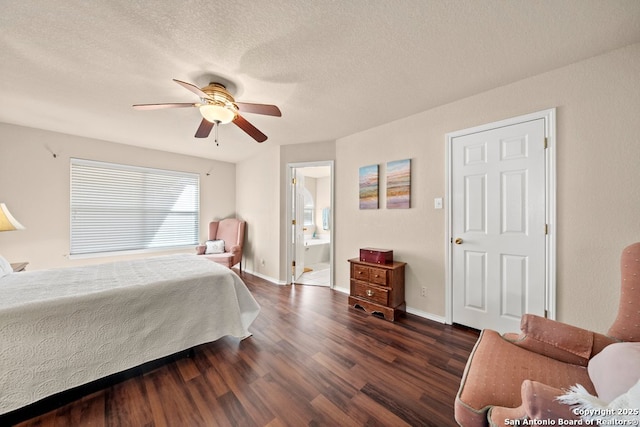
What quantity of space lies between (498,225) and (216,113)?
277 cm

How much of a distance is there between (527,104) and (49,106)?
4.77m

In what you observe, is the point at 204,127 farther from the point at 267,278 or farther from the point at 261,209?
the point at 267,278

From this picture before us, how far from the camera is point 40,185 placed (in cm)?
314

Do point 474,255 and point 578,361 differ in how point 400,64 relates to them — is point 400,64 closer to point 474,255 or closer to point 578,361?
point 474,255

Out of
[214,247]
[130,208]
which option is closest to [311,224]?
[214,247]

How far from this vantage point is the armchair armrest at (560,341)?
1169 millimetres

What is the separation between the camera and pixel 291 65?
5.92 feet

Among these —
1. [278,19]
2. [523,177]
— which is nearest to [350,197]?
[523,177]

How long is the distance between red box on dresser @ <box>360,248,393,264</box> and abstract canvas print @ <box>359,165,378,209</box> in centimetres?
62

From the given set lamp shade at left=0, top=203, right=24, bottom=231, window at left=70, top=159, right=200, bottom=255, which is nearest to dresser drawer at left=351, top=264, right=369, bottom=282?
window at left=70, top=159, right=200, bottom=255

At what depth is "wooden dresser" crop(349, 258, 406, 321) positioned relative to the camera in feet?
8.41

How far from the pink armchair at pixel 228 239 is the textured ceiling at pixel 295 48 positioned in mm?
2514

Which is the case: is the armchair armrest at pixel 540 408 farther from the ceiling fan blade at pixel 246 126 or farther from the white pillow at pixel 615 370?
the ceiling fan blade at pixel 246 126

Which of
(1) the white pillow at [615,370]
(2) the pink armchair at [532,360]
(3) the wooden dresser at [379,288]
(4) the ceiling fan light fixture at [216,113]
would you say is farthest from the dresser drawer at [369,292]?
(4) the ceiling fan light fixture at [216,113]
